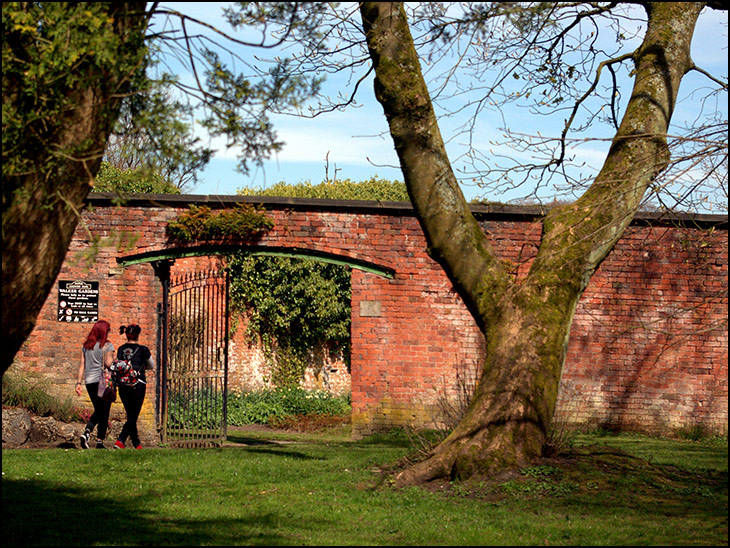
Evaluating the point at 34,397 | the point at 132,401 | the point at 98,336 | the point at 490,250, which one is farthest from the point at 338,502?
the point at 34,397

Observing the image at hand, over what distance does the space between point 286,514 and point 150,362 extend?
4.91 meters

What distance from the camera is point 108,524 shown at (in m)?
6.25

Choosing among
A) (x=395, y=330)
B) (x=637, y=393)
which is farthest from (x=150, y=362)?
(x=637, y=393)

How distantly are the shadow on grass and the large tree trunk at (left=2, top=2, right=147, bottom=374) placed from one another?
1.66 meters

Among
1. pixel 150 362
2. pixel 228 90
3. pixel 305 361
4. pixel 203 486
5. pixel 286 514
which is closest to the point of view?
pixel 228 90

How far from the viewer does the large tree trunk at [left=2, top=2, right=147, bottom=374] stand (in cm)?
468

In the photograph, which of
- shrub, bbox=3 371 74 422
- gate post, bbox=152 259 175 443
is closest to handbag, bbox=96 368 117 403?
A: gate post, bbox=152 259 175 443

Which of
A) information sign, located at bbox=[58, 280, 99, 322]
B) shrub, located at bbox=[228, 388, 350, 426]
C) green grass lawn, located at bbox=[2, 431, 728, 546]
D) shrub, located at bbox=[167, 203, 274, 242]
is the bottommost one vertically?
shrub, located at bbox=[228, 388, 350, 426]

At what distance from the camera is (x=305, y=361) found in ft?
67.6

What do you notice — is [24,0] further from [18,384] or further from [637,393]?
[637,393]

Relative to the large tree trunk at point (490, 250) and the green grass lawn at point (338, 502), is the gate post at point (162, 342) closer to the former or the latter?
the green grass lawn at point (338, 502)

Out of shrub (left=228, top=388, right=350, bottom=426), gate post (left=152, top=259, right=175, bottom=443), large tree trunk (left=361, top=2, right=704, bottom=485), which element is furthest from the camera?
shrub (left=228, top=388, right=350, bottom=426)

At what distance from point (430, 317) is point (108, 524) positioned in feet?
25.2

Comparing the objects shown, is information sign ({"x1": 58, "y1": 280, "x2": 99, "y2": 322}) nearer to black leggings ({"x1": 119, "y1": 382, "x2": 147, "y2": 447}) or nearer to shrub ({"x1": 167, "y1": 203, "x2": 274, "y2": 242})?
shrub ({"x1": 167, "y1": 203, "x2": 274, "y2": 242})
